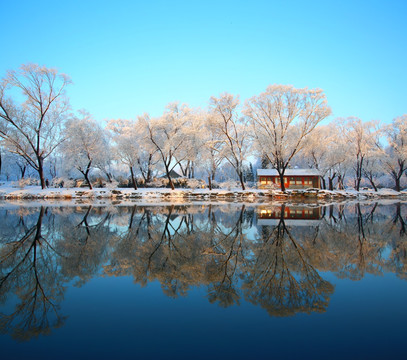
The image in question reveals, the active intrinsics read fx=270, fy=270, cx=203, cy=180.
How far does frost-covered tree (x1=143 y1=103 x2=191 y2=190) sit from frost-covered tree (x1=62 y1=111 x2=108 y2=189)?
795cm

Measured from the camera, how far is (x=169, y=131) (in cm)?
3809

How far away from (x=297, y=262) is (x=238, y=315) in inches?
109

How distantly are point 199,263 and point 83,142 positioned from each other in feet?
120

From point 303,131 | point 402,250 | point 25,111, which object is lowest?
point 402,250

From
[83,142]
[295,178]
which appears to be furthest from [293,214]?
[295,178]

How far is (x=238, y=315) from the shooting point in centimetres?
372

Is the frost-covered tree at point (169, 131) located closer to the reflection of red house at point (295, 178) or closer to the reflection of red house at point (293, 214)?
the reflection of red house at point (295, 178)

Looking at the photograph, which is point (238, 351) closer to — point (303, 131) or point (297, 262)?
point (297, 262)

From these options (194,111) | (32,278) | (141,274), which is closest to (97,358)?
(141,274)

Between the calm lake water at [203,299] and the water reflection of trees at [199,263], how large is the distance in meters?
0.03

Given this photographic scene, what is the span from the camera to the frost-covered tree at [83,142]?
37.5 m

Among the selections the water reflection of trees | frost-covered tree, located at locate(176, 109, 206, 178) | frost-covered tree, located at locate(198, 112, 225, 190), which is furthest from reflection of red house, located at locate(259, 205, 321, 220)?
frost-covered tree, located at locate(176, 109, 206, 178)

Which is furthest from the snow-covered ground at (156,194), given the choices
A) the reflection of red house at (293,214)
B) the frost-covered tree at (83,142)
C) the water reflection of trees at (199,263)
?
the water reflection of trees at (199,263)

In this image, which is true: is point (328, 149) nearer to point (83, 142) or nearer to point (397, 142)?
point (397, 142)
